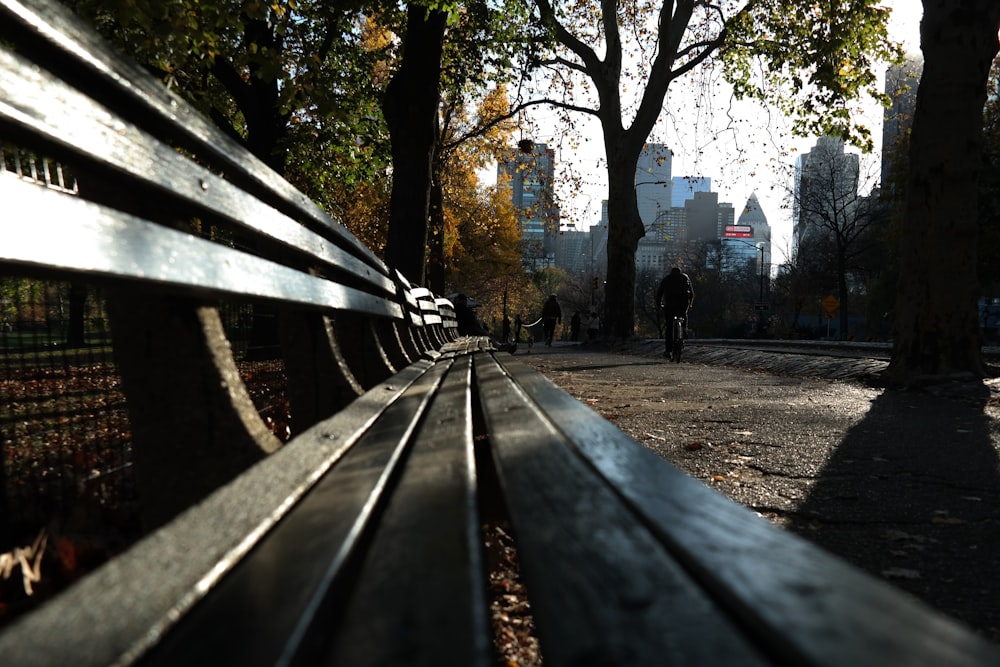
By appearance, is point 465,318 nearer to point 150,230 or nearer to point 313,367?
point 313,367

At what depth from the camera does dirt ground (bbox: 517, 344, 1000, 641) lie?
7.38ft

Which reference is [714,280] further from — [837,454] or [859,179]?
[837,454]

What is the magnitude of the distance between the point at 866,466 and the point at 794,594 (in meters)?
3.28

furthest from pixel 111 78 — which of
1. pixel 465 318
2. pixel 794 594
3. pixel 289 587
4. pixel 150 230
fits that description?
pixel 465 318

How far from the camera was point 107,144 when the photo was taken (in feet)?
4.03

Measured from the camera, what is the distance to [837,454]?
3.91 m

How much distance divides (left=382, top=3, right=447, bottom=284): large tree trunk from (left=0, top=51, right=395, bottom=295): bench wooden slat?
24.0ft

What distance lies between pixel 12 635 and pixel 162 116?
109cm

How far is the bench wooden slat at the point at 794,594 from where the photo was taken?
0.62 meters

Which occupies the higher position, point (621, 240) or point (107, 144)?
point (621, 240)

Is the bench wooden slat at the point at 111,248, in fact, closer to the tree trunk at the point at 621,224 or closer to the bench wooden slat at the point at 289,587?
the bench wooden slat at the point at 289,587

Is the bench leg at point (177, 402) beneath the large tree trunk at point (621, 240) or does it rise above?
beneath

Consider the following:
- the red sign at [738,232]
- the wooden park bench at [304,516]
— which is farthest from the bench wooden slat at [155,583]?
the red sign at [738,232]

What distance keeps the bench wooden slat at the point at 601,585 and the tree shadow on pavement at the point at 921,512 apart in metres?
1.27
